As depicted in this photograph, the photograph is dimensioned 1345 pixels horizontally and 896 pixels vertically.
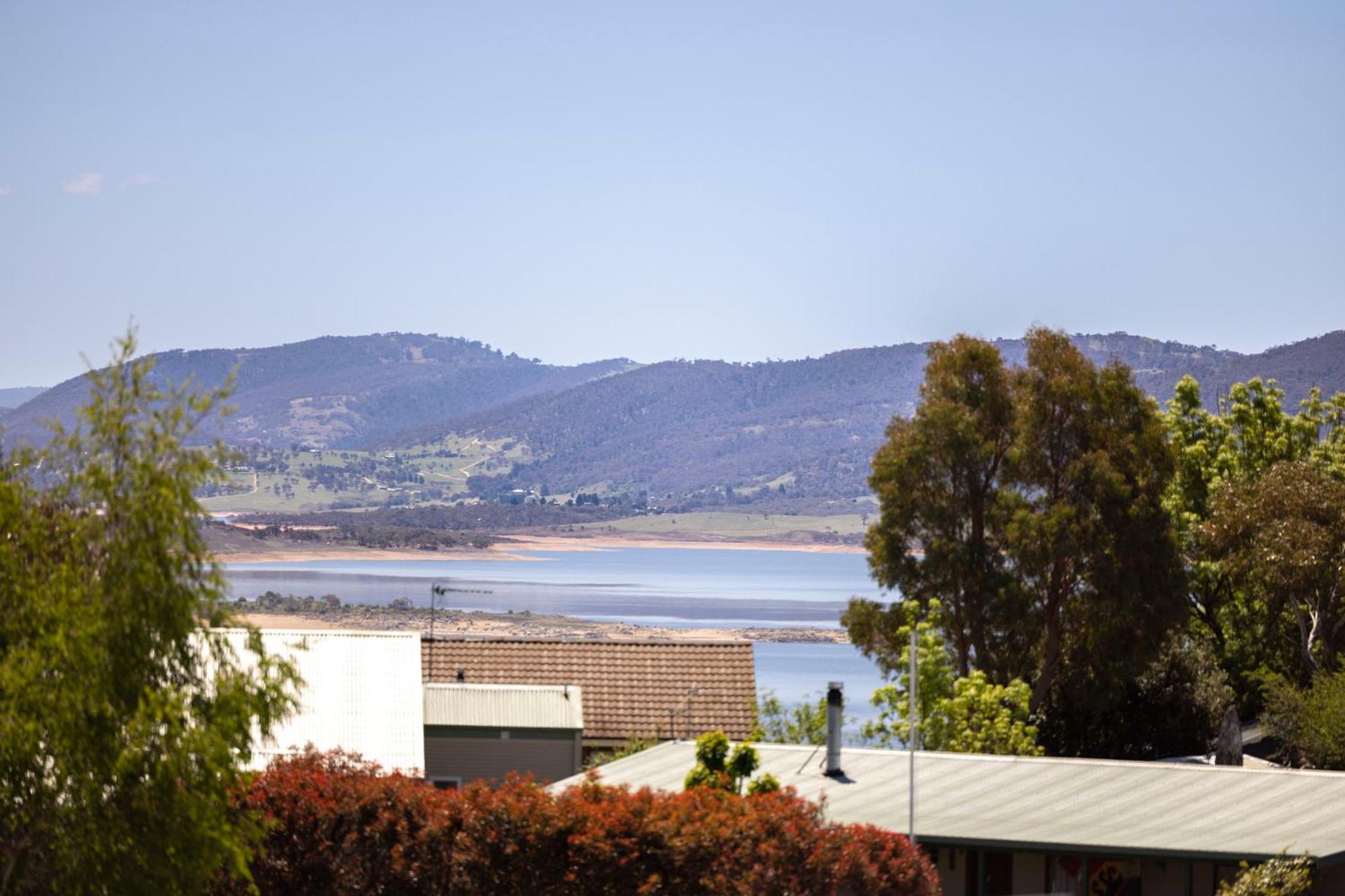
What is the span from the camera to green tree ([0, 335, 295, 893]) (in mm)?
10680

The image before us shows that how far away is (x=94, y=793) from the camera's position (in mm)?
10750

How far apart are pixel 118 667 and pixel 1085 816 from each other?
1231 cm

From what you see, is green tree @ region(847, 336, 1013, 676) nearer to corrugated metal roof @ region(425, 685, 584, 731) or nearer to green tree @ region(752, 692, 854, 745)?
green tree @ region(752, 692, 854, 745)

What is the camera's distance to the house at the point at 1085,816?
18.8 m

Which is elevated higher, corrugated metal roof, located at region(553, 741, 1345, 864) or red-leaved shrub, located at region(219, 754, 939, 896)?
red-leaved shrub, located at region(219, 754, 939, 896)

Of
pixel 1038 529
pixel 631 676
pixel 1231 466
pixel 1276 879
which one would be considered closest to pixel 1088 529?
pixel 1038 529

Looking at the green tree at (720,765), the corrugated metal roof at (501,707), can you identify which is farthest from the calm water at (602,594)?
the green tree at (720,765)

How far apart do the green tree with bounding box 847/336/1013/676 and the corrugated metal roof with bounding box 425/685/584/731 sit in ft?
35.9

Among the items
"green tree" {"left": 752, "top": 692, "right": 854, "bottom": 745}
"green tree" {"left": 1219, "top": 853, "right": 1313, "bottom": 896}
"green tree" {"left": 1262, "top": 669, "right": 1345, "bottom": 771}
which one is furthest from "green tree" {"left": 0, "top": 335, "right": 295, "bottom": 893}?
"green tree" {"left": 1262, "top": 669, "right": 1345, "bottom": 771}

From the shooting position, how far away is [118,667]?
1087 cm

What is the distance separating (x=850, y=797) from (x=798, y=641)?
10198 centimetres

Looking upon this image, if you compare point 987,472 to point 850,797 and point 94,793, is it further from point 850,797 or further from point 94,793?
point 94,793

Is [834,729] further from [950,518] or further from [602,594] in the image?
[602,594]

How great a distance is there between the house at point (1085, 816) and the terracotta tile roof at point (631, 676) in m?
11.4
